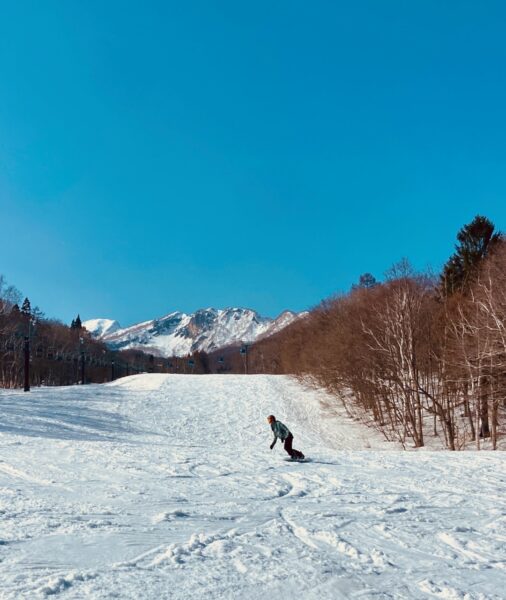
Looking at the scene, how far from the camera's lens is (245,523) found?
25.5ft

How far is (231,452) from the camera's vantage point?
17.8m

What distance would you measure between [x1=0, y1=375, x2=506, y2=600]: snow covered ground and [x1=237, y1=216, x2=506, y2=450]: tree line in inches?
298

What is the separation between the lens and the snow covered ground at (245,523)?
522 centimetres

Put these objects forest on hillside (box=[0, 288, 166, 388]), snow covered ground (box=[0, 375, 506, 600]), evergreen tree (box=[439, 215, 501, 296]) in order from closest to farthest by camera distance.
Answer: snow covered ground (box=[0, 375, 506, 600]) → evergreen tree (box=[439, 215, 501, 296]) → forest on hillside (box=[0, 288, 166, 388])

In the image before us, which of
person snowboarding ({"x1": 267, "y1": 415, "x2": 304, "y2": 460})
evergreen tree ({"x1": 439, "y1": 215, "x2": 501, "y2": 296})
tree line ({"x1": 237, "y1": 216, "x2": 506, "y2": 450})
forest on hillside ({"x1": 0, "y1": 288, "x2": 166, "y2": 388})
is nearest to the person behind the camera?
person snowboarding ({"x1": 267, "y1": 415, "x2": 304, "y2": 460})

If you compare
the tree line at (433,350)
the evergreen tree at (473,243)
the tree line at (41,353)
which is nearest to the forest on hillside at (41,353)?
the tree line at (41,353)

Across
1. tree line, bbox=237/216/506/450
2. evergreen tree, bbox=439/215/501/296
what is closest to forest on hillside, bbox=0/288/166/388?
tree line, bbox=237/216/506/450

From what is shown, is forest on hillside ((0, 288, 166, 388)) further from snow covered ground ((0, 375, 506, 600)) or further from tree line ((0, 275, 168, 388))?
snow covered ground ((0, 375, 506, 600))

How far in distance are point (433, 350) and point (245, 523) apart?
85.2 feet

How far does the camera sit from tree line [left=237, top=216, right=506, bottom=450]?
23.6m

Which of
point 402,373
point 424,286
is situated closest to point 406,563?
point 402,373

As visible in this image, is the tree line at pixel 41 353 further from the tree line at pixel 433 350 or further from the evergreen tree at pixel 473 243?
the evergreen tree at pixel 473 243

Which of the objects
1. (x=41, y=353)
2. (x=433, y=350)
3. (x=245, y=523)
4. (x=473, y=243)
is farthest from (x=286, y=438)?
(x=41, y=353)

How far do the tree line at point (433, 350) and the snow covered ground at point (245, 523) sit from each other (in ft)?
24.8
